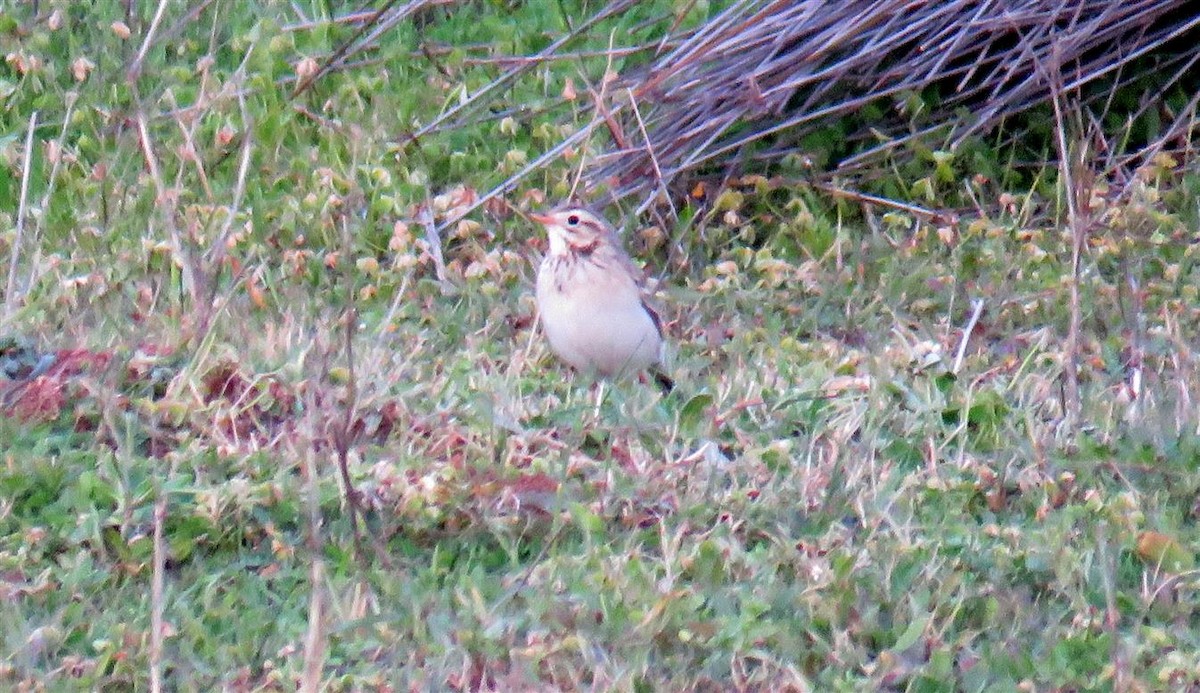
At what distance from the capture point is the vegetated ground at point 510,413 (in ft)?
14.1

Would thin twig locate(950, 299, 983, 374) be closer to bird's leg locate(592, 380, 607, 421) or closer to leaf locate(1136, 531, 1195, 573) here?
bird's leg locate(592, 380, 607, 421)

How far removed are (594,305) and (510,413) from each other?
1.92ft

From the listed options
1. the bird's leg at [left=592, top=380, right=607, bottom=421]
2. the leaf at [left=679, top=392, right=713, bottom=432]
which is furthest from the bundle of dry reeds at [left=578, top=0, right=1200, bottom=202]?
the leaf at [left=679, top=392, right=713, bottom=432]

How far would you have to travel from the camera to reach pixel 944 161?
7203mm

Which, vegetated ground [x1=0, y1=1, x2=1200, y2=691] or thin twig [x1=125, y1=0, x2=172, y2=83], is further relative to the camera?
thin twig [x1=125, y1=0, x2=172, y2=83]

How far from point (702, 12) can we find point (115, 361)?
328cm

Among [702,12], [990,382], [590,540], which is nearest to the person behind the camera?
[590,540]

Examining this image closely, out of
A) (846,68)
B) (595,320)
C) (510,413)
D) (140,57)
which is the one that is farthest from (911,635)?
(140,57)

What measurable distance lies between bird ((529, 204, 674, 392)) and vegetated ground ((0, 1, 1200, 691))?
12 cm

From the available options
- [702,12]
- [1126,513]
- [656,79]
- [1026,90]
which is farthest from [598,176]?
[1126,513]

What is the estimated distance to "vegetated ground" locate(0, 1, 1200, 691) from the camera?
4.31m

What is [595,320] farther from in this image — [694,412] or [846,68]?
[846,68]

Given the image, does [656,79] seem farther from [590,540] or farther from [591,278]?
[590,540]

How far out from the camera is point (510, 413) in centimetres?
540
